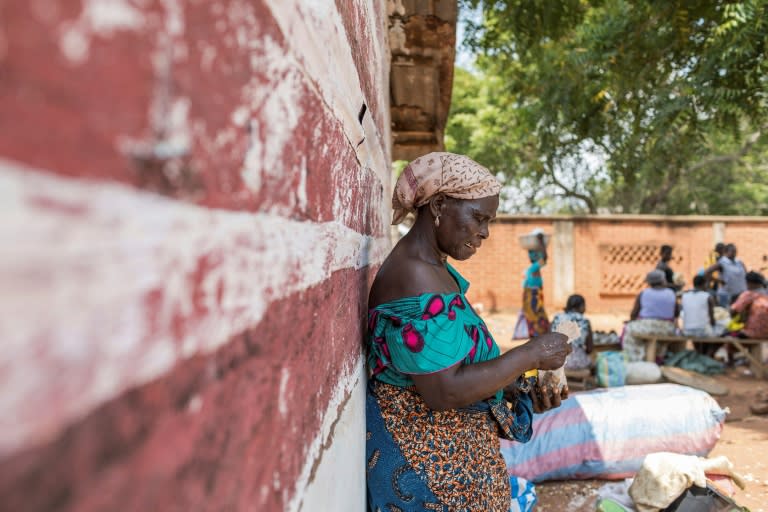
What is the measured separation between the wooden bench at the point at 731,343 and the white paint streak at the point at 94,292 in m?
7.99

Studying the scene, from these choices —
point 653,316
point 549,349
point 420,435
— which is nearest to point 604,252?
point 653,316

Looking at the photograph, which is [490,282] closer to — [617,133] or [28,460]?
[617,133]

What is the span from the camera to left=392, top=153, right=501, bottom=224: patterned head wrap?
5.31 ft

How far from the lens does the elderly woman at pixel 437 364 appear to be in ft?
4.37

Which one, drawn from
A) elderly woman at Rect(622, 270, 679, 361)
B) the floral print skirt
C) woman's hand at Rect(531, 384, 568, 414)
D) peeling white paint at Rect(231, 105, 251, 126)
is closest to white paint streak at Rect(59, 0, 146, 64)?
peeling white paint at Rect(231, 105, 251, 126)

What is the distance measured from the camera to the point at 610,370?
6.05m

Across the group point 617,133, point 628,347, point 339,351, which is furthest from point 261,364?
point 617,133

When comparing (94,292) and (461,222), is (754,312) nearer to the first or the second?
(461,222)

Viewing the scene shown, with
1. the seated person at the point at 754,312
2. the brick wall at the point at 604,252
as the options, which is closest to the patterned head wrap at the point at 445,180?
the seated person at the point at 754,312

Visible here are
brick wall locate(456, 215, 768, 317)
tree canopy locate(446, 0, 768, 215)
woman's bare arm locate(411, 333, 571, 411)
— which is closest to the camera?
woman's bare arm locate(411, 333, 571, 411)

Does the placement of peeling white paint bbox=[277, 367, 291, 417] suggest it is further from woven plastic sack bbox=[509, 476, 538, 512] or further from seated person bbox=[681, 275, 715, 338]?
seated person bbox=[681, 275, 715, 338]

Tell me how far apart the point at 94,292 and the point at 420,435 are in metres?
1.39

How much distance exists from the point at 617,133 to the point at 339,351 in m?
8.77

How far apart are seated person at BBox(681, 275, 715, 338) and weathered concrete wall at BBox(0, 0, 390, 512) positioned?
8.10 m
